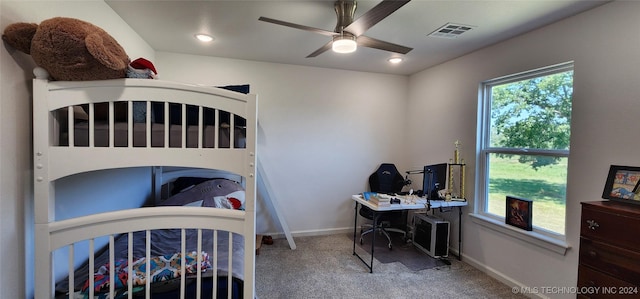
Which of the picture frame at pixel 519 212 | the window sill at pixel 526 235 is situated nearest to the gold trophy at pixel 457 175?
the window sill at pixel 526 235

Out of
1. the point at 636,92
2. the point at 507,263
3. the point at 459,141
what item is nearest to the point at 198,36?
the point at 459,141

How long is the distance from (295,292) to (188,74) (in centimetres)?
275

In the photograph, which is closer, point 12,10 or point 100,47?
point 100,47

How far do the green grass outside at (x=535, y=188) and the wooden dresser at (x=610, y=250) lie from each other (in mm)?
557

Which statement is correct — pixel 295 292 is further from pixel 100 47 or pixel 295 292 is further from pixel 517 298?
pixel 100 47

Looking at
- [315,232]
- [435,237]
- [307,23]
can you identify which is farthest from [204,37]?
[435,237]

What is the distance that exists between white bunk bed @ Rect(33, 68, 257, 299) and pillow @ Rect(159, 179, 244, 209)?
51.2 inches

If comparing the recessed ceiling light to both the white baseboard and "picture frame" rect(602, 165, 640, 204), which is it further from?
"picture frame" rect(602, 165, 640, 204)

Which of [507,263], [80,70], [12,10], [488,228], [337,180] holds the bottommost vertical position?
[507,263]

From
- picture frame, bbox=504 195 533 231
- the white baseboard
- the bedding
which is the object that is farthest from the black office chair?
the bedding

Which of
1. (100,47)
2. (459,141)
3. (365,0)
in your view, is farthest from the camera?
(459,141)

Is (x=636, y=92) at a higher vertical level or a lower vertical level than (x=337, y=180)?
higher

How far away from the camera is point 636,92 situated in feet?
5.75

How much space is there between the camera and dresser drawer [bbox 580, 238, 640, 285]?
57.7 inches
